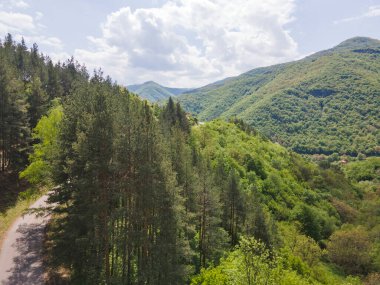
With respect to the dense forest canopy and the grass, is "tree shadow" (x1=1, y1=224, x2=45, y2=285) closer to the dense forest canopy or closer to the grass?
the dense forest canopy

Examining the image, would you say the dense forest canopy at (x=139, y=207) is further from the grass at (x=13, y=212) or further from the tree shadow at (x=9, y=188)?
the grass at (x=13, y=212)

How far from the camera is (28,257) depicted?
30438 mm

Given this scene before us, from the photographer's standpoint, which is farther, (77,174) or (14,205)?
(14,205)

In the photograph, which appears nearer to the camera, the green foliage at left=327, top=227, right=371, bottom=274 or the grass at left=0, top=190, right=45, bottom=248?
the grass at left=0, top=190, right=45, bottom=248

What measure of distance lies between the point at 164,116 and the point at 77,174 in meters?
50.4

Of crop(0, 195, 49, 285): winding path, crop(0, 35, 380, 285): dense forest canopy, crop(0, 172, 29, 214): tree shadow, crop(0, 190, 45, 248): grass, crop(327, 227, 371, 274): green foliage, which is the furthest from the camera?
crop(327, 227, 371, 274): green foliage

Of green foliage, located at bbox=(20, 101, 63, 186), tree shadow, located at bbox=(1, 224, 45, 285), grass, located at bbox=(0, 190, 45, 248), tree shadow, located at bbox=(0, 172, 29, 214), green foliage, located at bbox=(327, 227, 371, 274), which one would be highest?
green foliage, located at bbox=(20, 101, 63, 186)

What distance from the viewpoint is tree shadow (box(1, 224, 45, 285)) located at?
26984 millimetres

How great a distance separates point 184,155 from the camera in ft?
135

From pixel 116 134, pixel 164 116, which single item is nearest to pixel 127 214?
pixel 116 134

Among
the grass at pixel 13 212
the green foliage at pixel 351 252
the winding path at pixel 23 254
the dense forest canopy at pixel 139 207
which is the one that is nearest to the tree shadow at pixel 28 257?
the winding path at pixel 23 254

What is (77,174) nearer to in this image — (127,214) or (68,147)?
(68,147)

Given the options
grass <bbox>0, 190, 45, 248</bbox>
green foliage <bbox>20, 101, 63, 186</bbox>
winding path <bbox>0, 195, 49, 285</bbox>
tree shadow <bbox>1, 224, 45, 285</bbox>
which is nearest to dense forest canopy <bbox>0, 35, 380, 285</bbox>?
green foliage <bbox>20, 101, 63, 186</bbox>

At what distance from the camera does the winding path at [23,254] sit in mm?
27094
